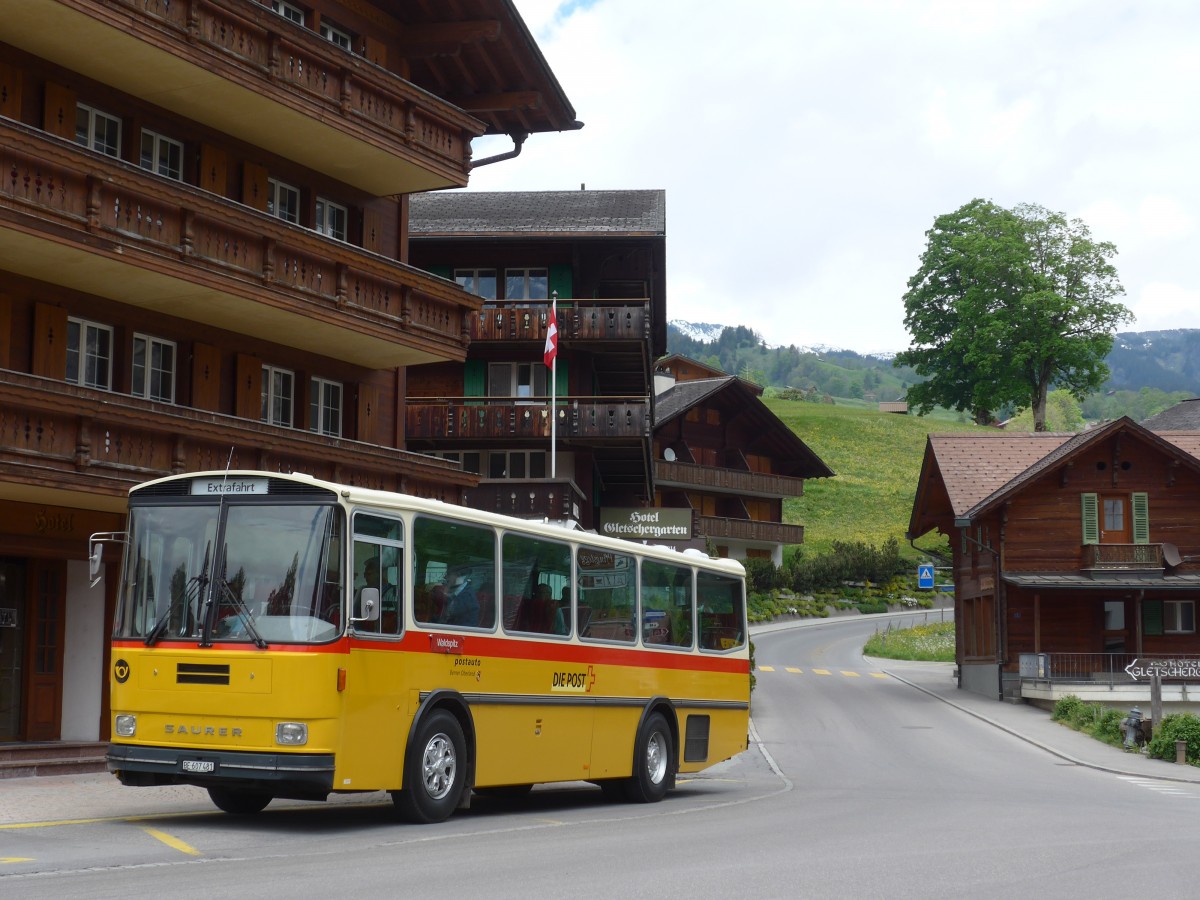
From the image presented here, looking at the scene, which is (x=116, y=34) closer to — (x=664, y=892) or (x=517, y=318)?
(x=664, y=892)

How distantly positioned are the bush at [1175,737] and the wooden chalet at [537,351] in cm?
1703

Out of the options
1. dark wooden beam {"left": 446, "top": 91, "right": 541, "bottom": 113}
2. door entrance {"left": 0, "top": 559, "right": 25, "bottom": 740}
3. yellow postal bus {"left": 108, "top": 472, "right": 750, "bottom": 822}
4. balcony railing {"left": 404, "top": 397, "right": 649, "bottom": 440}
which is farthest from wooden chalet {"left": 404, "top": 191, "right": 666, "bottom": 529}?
yellow postal bus {"left": 108, "top": 472, "right": 750, "bottom": 822}

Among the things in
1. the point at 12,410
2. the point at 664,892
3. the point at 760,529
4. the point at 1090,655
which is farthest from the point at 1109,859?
the point at 760,529

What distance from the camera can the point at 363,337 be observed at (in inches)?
1085

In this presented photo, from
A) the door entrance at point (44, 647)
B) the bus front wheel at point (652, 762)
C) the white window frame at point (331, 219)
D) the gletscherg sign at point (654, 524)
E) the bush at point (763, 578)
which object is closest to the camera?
the bus front wheel at point (652, 762)

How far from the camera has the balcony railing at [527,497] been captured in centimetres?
4281

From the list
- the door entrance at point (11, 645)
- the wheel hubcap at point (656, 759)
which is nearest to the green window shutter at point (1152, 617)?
the wheel hubcap at point (656, 759)

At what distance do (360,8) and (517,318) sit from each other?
17934mm

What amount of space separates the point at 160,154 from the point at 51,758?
9.31 meters

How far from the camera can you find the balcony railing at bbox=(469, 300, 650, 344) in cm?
4612

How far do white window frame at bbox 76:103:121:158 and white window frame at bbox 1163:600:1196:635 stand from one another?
33.5 meters

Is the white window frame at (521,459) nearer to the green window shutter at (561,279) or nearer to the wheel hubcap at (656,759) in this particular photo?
the green window shutter at (561,279)

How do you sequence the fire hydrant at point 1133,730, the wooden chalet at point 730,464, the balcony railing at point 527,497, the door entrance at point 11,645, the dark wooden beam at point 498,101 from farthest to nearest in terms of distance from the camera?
the wooden chalet at point 730,464 → the balcony railing at point 527,497 → the fire hydrant at point 1133,730 → the dark wooden beam at point 498,101 → the door entrance at point 11,645

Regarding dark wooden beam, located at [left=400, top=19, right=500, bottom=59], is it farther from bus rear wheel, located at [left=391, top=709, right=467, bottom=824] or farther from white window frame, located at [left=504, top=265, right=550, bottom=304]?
white window frame, located at [left=504, top=265, right=550, bottom=304]
